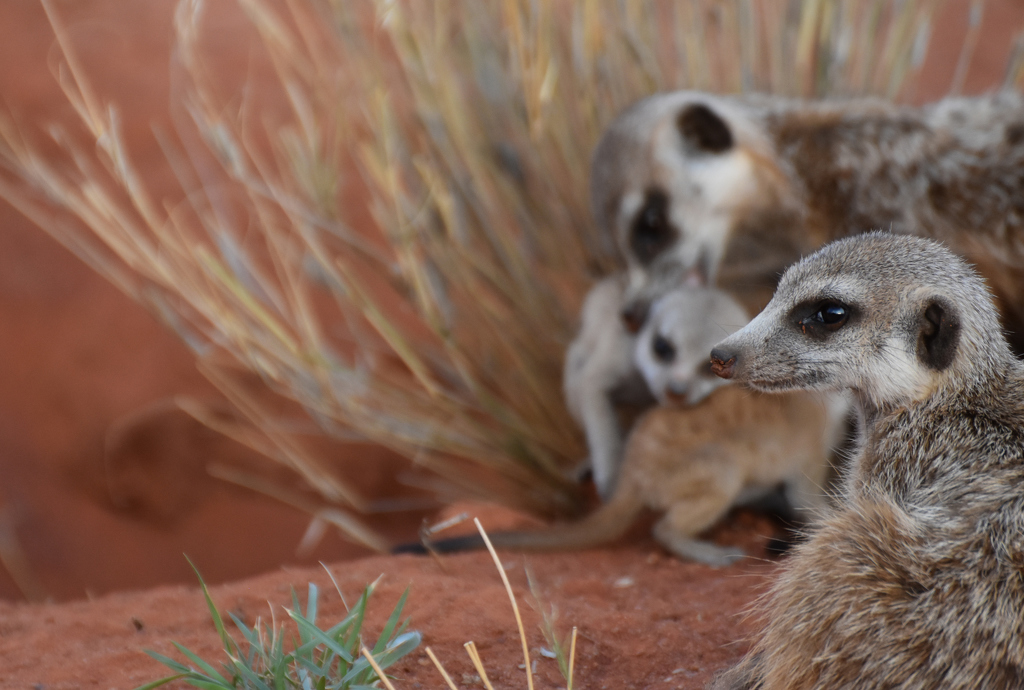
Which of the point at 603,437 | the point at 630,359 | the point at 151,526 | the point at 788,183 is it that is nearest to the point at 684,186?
the point at 788,183

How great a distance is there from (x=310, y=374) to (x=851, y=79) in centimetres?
232

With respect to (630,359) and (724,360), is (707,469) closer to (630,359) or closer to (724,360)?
(630,359)

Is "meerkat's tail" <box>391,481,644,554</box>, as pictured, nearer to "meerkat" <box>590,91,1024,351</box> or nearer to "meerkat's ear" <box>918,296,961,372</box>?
"meerkat" <box>590,91,1024,351</box>

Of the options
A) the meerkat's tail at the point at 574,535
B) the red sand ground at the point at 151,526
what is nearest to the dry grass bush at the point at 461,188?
the meerkat's tail at the point at 574,535

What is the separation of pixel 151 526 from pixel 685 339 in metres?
2.60

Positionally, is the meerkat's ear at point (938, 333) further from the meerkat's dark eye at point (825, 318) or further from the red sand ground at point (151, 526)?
the red sand ground at point (151, 526)

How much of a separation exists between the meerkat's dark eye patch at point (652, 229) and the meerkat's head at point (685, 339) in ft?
0.73

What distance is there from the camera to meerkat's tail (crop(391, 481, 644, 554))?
2.42 m

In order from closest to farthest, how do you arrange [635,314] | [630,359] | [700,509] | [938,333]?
[938,333] → [700,509] → [635,314] → [630,359]

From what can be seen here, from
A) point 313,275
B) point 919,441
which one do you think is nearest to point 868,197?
point 919,441

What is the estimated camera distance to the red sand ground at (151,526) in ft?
5.77

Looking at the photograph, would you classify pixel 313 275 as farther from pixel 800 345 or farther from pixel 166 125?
pixel 166 125

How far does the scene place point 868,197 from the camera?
276cm

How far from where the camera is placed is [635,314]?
9.50ft
